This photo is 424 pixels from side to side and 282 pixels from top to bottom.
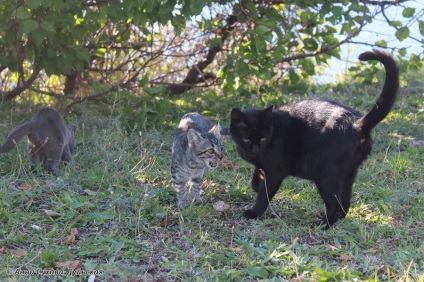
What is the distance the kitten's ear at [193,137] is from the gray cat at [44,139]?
4.54 ft

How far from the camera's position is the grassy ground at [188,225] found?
12.3 ft

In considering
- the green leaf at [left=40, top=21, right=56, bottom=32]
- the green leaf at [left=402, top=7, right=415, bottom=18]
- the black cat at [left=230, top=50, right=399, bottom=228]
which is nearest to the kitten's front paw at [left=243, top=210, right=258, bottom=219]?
the black cat at [left=230, top=50, right=399, bottom=228]

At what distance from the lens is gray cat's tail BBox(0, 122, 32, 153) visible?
5.41 meters

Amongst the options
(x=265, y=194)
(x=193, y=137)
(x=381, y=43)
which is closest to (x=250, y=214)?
(x=265, y=194)

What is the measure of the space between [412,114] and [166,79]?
3463 mm

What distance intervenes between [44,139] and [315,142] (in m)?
2.53

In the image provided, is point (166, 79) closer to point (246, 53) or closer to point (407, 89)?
point (246, 53)

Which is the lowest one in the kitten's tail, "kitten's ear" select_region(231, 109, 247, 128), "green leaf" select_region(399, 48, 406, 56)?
"kitten's ear" select_region(231, 109, 247, 128)

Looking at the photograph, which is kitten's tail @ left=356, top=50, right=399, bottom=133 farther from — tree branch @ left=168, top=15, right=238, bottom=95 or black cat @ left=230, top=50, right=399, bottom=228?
tree branch @ left=168, top=15, right=238, bottom=95

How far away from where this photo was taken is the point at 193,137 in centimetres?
493

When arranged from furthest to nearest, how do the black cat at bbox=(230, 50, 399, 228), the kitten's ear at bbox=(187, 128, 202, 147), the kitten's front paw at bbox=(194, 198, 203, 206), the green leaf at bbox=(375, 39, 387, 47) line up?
the green leaf at bbox=(375, 39, 387, 47) < the kitten's front paw at bbox=(194, 198, 203, 206) < the kitten's ear at bbox=(187, 128, 202, 147) < the black cat at bbox=(230, 50, 399, 228)

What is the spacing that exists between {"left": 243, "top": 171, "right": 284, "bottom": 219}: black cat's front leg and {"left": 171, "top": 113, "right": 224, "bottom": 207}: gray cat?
17.5 inches

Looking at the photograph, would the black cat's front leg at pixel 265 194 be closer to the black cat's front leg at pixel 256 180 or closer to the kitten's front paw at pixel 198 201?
the black cat's front leg at pixel 256 180

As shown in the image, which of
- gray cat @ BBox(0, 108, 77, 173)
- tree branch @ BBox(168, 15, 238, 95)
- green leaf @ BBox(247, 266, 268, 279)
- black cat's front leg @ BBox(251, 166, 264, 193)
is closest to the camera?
green leaf @ BBox(247, 266, 268, 279)
